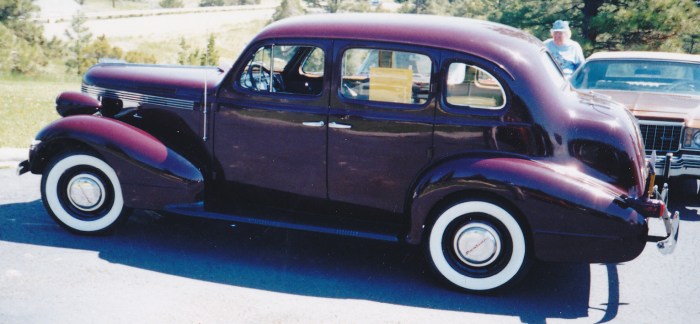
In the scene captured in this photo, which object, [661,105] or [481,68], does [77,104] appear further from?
[661,105]

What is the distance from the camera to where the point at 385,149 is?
475cm

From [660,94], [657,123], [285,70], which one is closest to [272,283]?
[285,70]

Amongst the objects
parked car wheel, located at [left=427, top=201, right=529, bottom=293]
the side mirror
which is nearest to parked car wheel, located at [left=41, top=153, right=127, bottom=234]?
the side mirror

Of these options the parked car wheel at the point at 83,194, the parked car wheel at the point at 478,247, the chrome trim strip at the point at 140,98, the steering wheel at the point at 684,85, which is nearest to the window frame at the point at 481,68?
the parked car wheel at the point at 478,247

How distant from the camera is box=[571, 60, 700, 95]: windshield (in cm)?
781

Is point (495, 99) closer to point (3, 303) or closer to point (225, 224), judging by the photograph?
point (225, 224)

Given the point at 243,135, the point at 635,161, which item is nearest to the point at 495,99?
the point at 635,161

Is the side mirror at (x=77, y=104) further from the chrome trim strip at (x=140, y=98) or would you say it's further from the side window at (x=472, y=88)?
the side window at (x=472, y=88)

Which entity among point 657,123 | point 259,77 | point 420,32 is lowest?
point 657,123

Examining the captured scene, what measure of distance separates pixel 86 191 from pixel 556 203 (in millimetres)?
3654

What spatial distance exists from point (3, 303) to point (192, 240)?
1.61 m

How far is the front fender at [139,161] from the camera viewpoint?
5133mm

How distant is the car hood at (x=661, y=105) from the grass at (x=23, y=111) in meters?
7.42

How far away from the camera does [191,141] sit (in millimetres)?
5324
